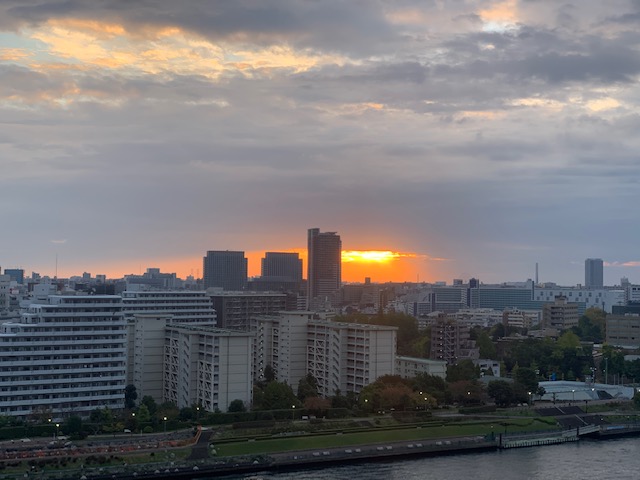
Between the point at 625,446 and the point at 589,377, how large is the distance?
74.4ft

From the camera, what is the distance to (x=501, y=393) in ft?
179

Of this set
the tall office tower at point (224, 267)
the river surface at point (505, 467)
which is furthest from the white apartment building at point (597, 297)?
the river surface at point (505, 467)

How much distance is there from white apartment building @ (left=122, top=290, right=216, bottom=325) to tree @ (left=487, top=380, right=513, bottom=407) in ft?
91.4

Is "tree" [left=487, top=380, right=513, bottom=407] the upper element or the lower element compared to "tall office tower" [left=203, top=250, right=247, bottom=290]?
lower

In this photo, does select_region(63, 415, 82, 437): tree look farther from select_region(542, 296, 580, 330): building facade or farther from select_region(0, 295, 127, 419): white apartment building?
select_region(542, 296, 580, 330): building facade

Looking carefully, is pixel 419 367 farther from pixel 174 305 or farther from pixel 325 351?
pixel 174 305

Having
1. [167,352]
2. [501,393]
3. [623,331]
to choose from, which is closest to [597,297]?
[623,331]

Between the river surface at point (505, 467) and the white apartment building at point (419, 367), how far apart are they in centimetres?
1210

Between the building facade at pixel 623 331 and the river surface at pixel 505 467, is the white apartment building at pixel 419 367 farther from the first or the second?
the building facade at pixel 623 331

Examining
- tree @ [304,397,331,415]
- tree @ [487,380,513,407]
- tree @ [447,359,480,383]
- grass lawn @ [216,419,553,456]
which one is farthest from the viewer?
tree @ [447,359,480,383]

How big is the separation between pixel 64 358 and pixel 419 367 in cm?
2466

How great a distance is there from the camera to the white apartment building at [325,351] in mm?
55125

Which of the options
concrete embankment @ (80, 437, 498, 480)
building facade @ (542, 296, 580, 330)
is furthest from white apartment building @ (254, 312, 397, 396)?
building facade @ (542, 296, 580, 330)

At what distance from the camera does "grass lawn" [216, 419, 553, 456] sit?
1618 inches
